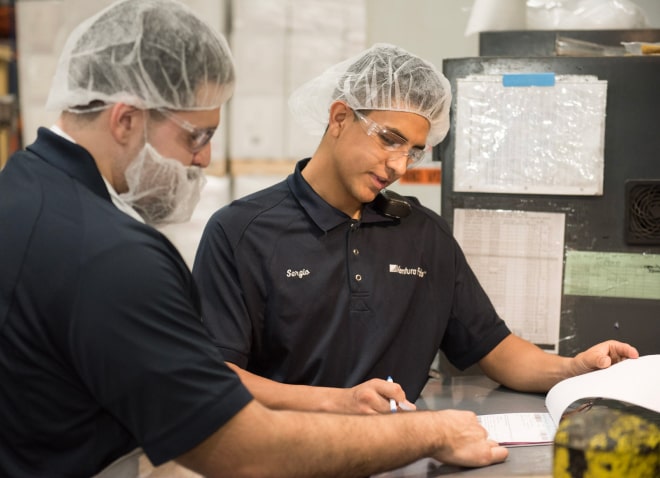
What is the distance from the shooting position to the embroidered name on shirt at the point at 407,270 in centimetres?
191

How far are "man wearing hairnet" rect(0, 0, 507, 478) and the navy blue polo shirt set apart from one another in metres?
0.41

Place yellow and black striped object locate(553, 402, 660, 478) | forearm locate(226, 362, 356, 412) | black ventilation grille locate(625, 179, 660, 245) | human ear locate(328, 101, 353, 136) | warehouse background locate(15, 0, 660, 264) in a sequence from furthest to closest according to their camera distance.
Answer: warehouse background locate(15, 0, 660, 264), black ventilation grille locate(625, 179, 660, 245), human ear locate(328, 101, 353, 136), forearm locate(226, 362, 356, 412), yellow and black striped object locate(553, 402, 660, 478)

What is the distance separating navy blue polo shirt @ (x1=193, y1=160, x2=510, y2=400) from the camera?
5.88 feet

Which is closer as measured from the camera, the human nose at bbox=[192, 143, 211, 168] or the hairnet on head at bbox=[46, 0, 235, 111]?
the hairnet on head at bbox=[46, 0, 235, 111]

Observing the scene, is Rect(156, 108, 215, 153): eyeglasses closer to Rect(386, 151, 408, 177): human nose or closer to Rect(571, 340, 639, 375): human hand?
Rect(386, 151, 408, 177): human nose

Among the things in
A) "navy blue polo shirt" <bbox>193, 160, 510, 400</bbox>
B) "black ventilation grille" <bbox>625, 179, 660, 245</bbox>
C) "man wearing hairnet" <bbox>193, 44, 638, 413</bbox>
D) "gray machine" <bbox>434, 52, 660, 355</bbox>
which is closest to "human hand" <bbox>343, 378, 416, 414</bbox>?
"man wearing hairnet" <bbox>193, 44, 638, 413</bbox>

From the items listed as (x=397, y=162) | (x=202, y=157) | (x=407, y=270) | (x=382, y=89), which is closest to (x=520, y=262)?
(x=407, y=270)

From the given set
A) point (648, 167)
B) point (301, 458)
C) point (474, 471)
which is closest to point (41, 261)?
point (301, 458)

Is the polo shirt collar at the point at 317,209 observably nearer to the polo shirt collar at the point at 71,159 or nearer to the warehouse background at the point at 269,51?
the polo shirt collar at the point at 71,159

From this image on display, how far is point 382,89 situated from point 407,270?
0.46 m

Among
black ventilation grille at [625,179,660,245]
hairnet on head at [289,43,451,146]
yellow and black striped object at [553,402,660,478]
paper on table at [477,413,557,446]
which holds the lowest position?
paper on table at [477,413,557,446]

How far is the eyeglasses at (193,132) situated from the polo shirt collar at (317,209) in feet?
1.73

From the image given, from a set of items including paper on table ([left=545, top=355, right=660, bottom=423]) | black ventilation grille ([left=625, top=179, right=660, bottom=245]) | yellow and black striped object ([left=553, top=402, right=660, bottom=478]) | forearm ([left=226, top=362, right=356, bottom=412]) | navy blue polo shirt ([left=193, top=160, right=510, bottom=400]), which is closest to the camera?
yellow and black striped object ([left=553, top=402, right=660, bottom=478])

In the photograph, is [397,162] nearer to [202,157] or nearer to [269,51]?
[202,157]
